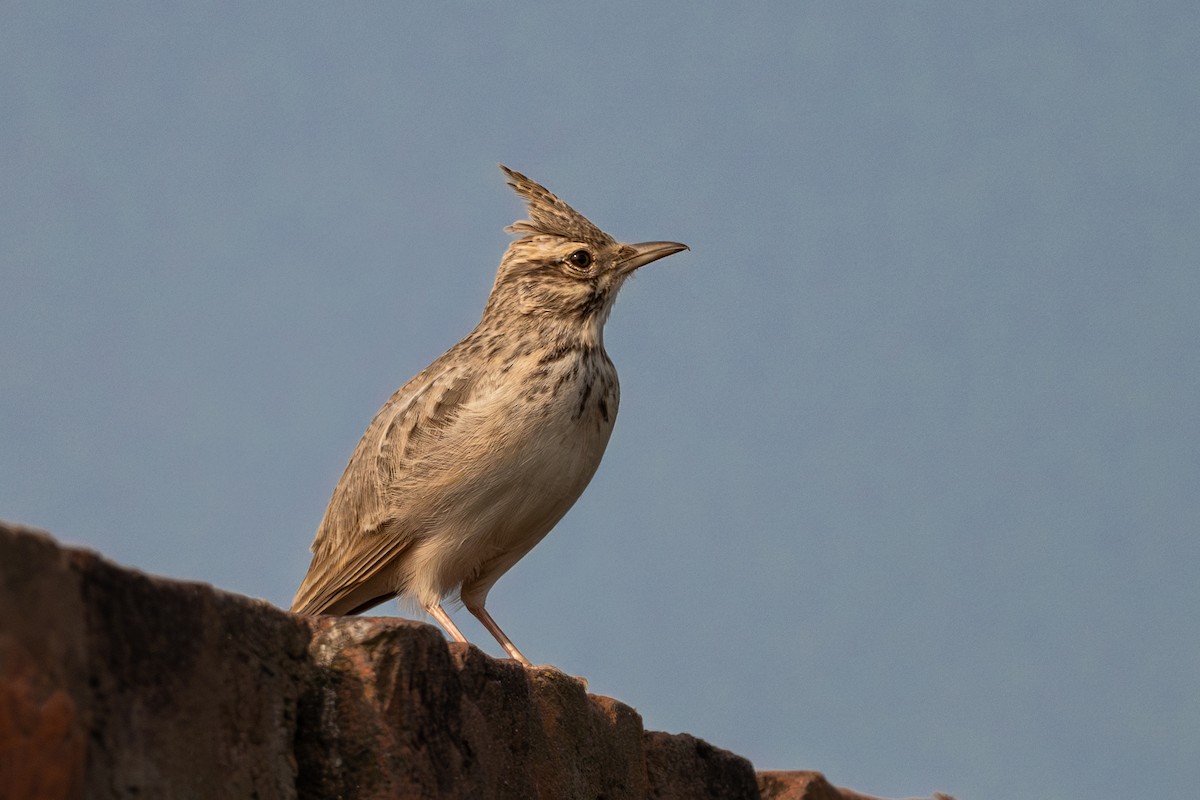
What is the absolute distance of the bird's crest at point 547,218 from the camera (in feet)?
25.3

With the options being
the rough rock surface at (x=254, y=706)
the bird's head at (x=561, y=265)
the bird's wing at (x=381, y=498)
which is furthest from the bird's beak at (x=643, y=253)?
the rough rock surface at (x=254, y=706)

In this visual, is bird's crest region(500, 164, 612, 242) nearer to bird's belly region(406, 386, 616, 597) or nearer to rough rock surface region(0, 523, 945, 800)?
bird's belly region(406, 386, 616, 597)

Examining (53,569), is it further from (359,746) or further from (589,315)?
(589,315)

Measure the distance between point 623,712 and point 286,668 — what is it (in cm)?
171

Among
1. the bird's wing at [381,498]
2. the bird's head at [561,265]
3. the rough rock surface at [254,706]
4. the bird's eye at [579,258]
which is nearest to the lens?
the rough rock surface at [254,706]

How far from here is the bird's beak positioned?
7.57m

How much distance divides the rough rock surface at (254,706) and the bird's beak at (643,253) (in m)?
3.18

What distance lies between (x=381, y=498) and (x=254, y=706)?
3469 mm

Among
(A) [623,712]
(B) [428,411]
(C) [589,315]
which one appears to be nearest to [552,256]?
(C) [589,315]

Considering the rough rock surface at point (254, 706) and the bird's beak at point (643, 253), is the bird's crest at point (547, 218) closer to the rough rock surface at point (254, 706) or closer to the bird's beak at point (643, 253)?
the bird's beak at point (643, 253)

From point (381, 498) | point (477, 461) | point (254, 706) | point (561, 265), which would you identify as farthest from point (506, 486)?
point (254, 706)

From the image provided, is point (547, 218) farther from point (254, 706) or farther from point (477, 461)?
point (254, 706)

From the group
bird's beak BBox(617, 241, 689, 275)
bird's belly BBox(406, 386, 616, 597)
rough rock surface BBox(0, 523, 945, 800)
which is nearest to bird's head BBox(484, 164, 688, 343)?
bird's beak BBox(617, 241, 689, 275)

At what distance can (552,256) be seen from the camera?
7.56 metres
